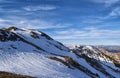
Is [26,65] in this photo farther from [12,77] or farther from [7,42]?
[7,42]

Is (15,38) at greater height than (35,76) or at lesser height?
greater

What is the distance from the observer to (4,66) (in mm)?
53969

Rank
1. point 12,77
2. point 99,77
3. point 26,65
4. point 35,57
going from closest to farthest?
point 12,77
point 26,65
point 35,57
point 99,77

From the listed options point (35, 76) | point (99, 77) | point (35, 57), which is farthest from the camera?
point (99, 77)

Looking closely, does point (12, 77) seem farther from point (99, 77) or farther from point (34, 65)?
point (99, 77)

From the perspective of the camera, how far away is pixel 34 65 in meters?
60.0

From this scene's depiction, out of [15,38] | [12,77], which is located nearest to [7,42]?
[15,38]

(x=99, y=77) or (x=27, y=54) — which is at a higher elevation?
(x=27, y=54)

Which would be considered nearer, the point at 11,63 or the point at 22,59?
the point at 11,63

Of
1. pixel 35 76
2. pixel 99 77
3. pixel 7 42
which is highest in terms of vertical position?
pixel 7 42

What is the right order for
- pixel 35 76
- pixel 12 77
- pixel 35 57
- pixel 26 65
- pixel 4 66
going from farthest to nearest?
pixel 35 57, pixel 26 65, pixel 4 66, pixel 35 76, pixel 12 77

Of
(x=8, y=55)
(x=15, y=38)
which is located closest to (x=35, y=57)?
(x=8, y=55)

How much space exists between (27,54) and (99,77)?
1113 inches

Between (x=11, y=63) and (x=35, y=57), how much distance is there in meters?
12.7
